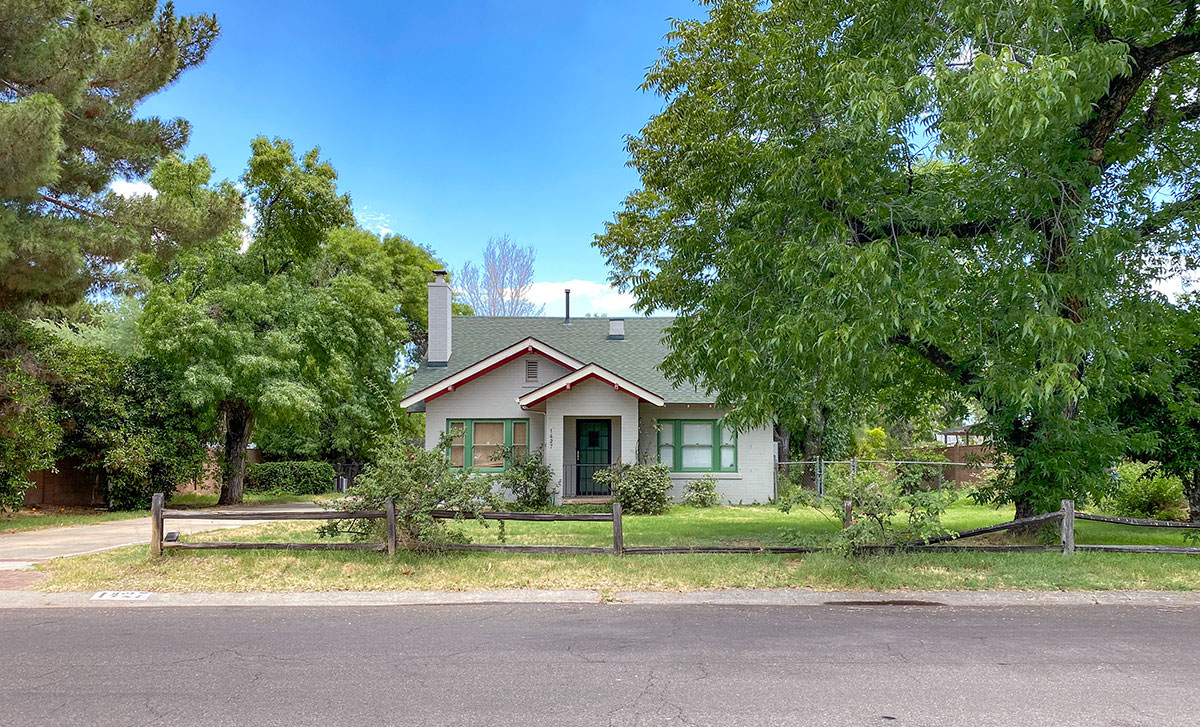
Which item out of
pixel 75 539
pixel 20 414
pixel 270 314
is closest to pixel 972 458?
pixel 75 539

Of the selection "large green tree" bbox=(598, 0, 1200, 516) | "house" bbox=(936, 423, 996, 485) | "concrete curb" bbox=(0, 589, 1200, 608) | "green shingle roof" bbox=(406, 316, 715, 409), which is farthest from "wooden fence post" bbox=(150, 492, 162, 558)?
"house" bbox=(936, 423, 996, 485)

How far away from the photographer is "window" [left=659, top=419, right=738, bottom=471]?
22.5 m

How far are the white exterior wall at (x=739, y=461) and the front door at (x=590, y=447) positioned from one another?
109cm

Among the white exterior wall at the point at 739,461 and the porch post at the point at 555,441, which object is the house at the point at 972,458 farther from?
the porch post at the point at 555,441

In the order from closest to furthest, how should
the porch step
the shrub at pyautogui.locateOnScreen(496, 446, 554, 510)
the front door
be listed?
1. the shrub at pyautogui.locateOnScreen(496, 446, 554, 510)
2. the porch step
3. the front door

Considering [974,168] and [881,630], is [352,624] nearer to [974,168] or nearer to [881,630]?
[881,630]

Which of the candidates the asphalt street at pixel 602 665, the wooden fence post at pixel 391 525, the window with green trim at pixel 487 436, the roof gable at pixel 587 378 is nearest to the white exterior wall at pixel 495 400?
the window with green trim at pixel 487 436

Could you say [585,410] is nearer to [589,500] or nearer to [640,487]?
[589,500]

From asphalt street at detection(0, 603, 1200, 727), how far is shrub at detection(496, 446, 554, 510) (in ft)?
37.2

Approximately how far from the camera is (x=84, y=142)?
56.1 ft

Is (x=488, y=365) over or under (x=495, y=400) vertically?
over

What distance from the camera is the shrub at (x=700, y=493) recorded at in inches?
853

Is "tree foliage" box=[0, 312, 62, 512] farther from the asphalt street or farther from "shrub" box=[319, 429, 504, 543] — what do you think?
"shrub" box=[319, 429, 504, 543]

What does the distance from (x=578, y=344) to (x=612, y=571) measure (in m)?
16.0
